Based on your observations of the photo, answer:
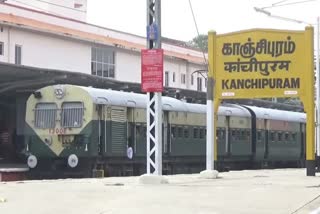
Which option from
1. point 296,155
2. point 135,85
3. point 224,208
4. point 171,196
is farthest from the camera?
point 296,155

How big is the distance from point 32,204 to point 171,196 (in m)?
2.99

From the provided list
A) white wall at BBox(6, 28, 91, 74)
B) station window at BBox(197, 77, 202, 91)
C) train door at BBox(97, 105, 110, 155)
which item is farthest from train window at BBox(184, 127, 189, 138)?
station window at BBox(197, 77, 202, 91)

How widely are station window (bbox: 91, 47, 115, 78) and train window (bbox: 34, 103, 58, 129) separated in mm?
22404

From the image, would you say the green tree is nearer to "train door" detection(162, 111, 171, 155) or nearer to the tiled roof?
the tiled roof

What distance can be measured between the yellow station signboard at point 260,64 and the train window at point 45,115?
5813 millimetres

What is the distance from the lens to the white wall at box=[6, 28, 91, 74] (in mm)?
39125

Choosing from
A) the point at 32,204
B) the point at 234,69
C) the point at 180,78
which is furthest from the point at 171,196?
the point at 180,78

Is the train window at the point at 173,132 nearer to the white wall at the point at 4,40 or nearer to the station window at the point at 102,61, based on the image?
the white wall at the point at 4,40

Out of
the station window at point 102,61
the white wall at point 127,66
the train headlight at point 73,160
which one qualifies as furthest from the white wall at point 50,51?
the train headlight at point 73,160

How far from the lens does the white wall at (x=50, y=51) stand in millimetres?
39125

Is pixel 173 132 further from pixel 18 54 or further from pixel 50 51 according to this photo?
pixel 50 51

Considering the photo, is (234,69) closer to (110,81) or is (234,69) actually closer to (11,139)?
(110,81)

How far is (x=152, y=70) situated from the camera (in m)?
16.2

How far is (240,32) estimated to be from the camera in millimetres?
20797
